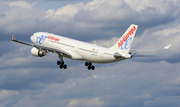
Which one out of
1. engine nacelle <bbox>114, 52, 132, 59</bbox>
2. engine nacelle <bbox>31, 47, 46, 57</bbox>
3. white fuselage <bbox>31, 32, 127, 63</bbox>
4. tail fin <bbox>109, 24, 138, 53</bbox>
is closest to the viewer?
engine nacelle <bbox>114, 52, 132, 59</bbox>

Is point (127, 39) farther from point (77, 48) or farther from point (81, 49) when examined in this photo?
point (77, 48)

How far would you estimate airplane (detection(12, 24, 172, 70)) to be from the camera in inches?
2707

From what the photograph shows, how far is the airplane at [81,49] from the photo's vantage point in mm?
68750

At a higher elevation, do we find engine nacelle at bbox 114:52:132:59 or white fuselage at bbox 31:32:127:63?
white fuselage at bbox 31:32:127:63

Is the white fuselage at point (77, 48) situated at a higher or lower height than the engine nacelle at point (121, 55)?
higher

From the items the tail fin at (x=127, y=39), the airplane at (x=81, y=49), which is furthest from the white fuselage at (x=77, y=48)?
the tail fin at (x=127, y=39)

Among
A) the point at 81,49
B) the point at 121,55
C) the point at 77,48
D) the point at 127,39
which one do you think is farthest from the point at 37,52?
the point at 127,39

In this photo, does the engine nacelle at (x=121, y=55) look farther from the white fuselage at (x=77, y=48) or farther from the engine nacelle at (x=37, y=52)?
the engine nacelle at (x=37, y=52)

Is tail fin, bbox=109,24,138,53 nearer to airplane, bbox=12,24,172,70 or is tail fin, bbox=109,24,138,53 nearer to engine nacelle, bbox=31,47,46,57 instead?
airplane, bbox=12,24,172,70

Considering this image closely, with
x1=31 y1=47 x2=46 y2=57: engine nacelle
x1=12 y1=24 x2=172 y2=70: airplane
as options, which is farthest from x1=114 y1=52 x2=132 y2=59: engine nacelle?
x1=31 y1=47 x2=46 y2=57: engine nacelle

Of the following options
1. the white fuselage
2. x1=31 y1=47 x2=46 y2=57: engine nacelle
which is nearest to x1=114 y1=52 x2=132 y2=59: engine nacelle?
the white fuselage

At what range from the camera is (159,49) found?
74125 mm

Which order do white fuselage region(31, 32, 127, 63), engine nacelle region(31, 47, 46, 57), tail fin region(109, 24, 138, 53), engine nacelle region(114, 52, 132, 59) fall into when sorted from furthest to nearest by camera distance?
1. engine nacelle region(31, 47, 46, 57)
2. white fuselage region(31, 32, 127, 63)
3. tail fin region(109, 24, 138, 53)
4. engine nacelle region(114, 52, 132, 59)

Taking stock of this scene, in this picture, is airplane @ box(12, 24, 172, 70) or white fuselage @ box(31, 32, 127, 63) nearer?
airplane @ box(12, 24, 172, 70)
